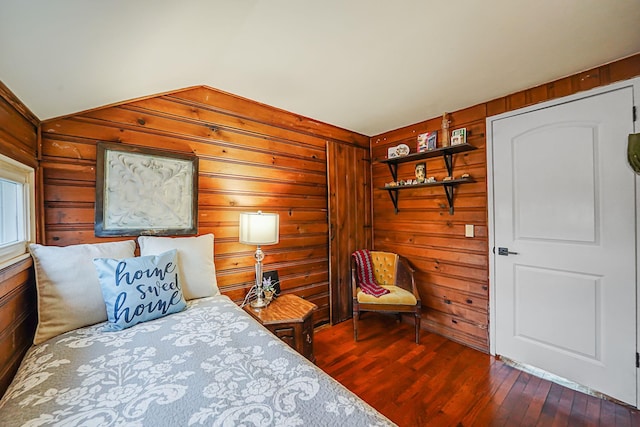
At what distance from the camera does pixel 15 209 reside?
1.30 meters

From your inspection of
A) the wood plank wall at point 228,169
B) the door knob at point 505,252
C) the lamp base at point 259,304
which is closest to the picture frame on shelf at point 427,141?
the wood plank wall at point 228,169

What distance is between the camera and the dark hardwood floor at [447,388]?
1.52 m

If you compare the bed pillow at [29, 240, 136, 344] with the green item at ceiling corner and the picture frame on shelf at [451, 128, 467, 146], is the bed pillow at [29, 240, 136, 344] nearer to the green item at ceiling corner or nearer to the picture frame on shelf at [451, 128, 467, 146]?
the picture frame on shelf at [451, 128, 467, 146]

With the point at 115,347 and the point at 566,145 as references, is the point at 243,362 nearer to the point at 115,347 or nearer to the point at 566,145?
the point at 115,347

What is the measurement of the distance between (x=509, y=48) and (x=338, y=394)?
204 centimetres

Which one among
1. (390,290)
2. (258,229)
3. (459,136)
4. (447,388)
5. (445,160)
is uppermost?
(459,136)

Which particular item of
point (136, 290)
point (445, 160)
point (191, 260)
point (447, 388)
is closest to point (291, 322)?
point (191, 260)

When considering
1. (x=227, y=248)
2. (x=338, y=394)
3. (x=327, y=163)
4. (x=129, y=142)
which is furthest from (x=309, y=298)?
(x=129, y=142)

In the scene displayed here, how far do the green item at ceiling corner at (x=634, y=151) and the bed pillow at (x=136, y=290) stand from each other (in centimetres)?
286

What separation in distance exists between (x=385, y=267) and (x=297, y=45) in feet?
7.52

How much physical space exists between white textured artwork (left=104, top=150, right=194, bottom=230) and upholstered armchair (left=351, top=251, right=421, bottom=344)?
1.67m

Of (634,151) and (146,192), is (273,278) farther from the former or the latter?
(634,151)

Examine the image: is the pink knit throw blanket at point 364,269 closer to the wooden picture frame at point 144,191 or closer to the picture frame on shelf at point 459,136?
the picture frame on shelf at point 459,136

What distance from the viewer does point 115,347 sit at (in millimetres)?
1048
